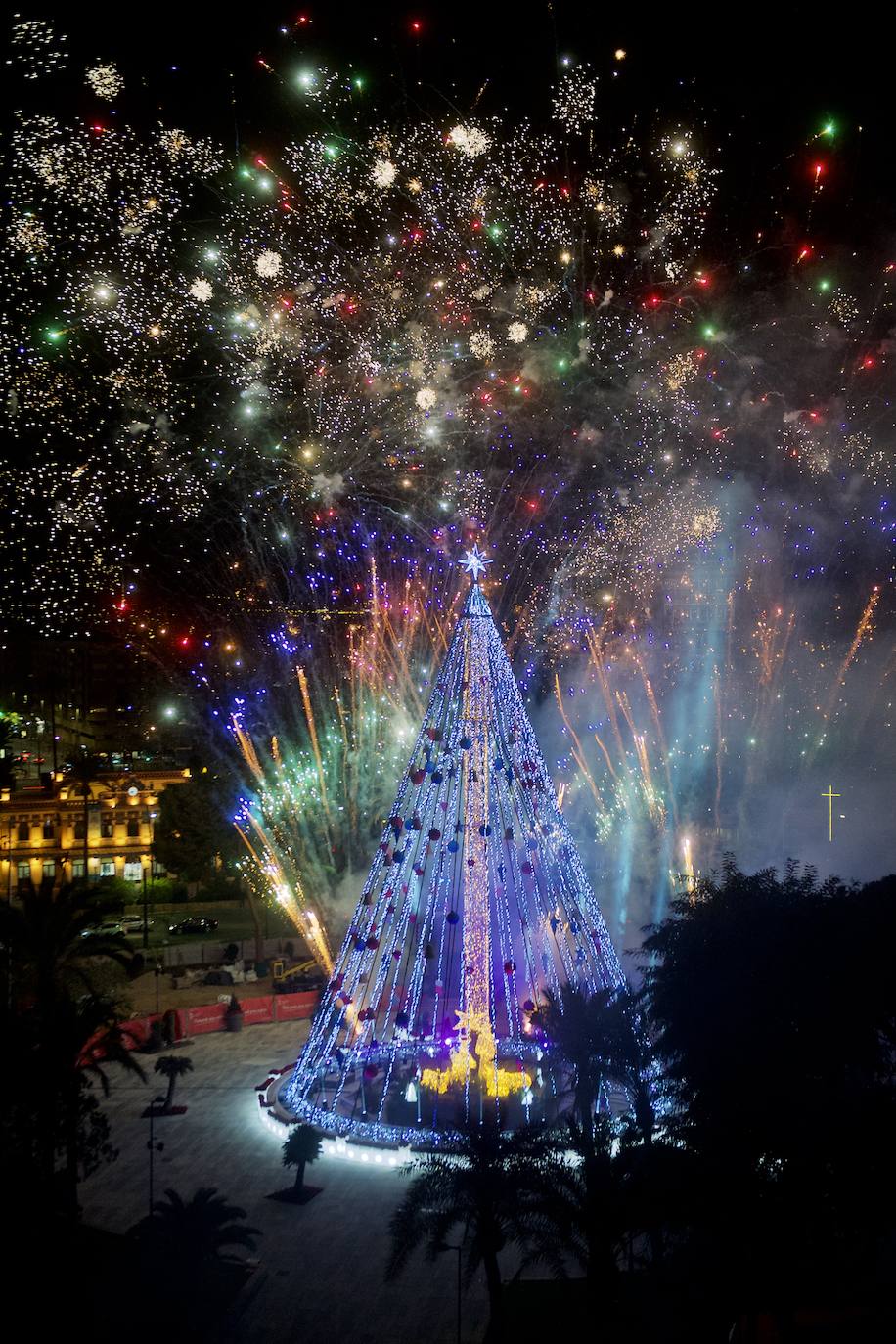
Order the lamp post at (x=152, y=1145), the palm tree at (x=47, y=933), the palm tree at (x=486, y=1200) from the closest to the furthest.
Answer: the palm tree at (x=486, y=1200) → the lamp post at (x=152, y=1145) → the palm tree at (x=47, y=933)

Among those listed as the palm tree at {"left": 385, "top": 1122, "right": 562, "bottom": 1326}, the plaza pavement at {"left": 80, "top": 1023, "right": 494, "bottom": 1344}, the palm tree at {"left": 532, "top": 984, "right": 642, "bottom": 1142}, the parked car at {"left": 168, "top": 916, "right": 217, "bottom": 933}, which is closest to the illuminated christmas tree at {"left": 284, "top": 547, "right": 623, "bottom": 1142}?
the plaza pavement at {"left": 80, "top": 1023, "right": 494, "bottom": 1344}

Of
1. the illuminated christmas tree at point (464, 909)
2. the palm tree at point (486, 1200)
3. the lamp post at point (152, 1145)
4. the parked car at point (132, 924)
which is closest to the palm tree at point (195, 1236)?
the lamp post at point (152, 1145)

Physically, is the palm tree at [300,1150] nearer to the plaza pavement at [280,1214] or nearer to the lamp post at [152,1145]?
the plaza pavement at [280,1214]

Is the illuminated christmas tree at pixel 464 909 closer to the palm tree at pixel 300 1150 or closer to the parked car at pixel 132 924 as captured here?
the palm tree at pixel 300 1150

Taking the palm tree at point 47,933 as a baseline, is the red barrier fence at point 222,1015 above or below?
below

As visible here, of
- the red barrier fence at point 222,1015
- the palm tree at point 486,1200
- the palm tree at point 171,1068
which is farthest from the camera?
the red barrier fence at point 222,1015

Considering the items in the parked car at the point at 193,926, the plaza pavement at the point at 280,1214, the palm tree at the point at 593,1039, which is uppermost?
the parked car at the point at 193,926

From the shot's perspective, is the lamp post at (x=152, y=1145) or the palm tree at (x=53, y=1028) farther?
the lamp post at (x=152, y=1145)

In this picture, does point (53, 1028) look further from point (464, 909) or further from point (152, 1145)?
point (464, 909)
